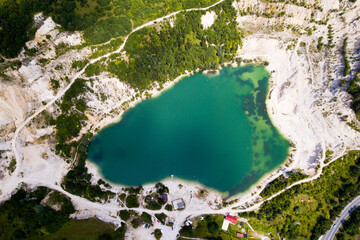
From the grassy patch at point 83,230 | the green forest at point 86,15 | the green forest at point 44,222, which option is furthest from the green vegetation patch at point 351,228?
the green forest at point 86,15

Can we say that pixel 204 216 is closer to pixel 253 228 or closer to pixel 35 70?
pixel 253 228

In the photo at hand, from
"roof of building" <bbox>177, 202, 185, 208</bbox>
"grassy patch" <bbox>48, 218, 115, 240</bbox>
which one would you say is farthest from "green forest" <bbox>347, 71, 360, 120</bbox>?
"grassy patch" <bbox>48, 218, 115, 240</bbox>

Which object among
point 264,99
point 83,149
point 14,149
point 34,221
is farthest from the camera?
point 264,99

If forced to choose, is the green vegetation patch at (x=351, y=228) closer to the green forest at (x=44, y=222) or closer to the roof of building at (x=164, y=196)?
the roof of building at (x=164, y=196)

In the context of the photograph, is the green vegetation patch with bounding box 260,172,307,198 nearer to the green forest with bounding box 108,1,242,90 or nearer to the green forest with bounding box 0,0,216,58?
the green forest with bounding box 108,1,242,90

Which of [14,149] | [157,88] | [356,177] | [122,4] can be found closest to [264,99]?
[356,177]

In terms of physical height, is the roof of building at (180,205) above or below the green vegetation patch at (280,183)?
below
